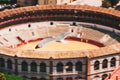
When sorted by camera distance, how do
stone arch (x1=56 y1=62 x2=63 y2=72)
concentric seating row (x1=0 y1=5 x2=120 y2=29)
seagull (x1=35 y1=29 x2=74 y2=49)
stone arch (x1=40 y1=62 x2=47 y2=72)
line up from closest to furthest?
stone arch (x1=40 y1=62 x2=47 y2=72) < stone arch (x1=56 y1=62 x2=63 y2=72) < seagull (x1=35 y1=29 x2=74 y2=49) < concentric seating row (x1=0 y1=5 x2=120 y2=29)

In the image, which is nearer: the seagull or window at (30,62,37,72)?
window at (30,62,37,72)

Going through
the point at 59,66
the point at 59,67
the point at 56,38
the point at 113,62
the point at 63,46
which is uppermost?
the point at 59,66

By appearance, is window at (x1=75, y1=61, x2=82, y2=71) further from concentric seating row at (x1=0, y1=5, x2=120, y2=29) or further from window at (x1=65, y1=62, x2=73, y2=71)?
concentric seating row at (x1=0, y1=5, x2=120, y2=29)

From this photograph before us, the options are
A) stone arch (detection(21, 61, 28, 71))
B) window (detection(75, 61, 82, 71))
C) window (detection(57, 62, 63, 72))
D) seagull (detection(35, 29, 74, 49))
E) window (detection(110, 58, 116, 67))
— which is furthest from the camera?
seagull (detection(35, 29, 74, 49))

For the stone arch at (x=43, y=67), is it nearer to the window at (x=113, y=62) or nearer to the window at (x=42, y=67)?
the window at (x=42, y=67)

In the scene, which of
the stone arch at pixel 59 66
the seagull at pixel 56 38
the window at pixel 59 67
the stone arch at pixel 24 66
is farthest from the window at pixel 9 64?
the seagull at pixel 56 38

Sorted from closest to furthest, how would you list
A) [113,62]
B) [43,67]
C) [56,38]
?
[43,67]
[113,62]
[56,38]

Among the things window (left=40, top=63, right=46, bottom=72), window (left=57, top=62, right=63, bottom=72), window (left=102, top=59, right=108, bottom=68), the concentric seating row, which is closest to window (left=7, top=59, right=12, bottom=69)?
window (left=40, top=63, right=46, bottom=72)

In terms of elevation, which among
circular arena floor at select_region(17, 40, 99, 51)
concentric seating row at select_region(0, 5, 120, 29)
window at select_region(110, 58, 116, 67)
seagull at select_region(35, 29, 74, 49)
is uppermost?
concentric seating row at select_region(0, 5, 120, 29)

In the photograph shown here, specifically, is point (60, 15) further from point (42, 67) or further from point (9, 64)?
point (9, 64)

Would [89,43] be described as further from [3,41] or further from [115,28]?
[3,41]

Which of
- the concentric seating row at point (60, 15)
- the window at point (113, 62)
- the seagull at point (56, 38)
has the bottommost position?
the seagull at point (56, 38)

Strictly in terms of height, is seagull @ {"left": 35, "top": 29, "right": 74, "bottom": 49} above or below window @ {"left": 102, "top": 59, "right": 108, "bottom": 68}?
below

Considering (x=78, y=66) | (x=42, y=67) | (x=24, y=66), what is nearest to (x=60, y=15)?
(x=78, y=66)
